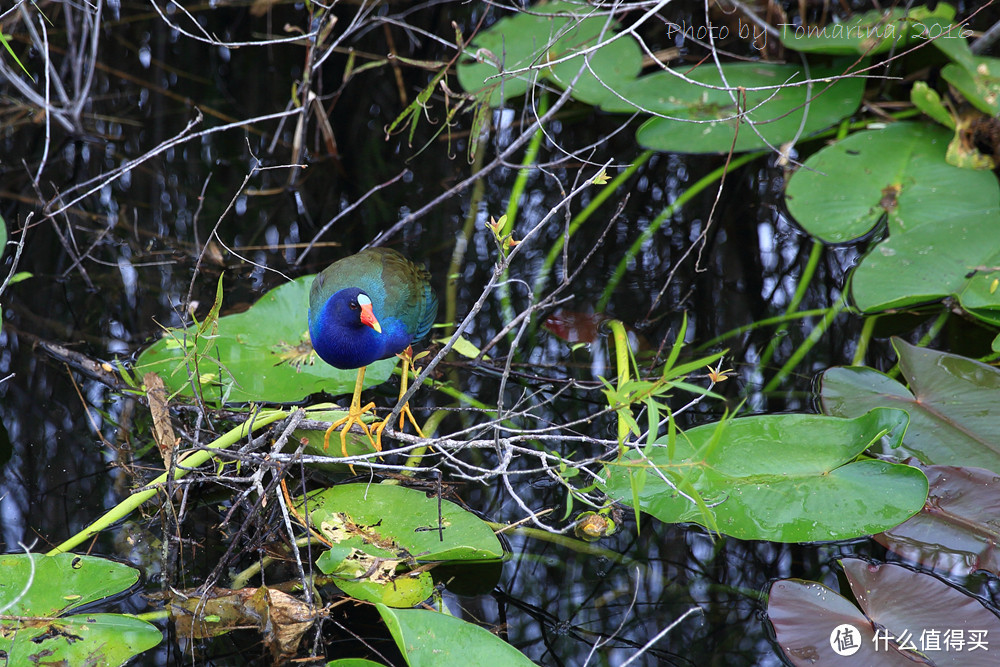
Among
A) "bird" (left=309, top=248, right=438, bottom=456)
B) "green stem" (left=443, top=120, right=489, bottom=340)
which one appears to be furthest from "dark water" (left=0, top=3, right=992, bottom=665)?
"bird" (left=309, top=248, right=438, bottom=456)

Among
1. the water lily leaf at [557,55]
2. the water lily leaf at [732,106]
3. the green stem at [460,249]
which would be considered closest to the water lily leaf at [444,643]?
the green stem at [460,249]

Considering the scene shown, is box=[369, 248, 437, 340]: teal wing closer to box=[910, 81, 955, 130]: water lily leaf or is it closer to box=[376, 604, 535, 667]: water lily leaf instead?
box=[376, 604, 535, 667]: water lily leaf

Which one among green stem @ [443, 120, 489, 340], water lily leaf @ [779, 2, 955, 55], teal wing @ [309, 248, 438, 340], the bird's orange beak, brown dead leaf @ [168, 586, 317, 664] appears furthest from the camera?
water lily leaf @ [779, 2, 955, 55]

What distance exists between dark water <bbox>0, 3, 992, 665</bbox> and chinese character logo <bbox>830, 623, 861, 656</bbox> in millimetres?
143

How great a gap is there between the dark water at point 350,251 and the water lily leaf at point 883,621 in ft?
0.30

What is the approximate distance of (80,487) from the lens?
2029 mm

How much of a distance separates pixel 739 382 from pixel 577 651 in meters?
0.96

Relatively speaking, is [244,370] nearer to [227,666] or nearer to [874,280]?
[227,666]

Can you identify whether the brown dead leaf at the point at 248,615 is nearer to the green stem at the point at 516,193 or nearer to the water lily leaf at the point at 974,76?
the green stem at the point at 516,193

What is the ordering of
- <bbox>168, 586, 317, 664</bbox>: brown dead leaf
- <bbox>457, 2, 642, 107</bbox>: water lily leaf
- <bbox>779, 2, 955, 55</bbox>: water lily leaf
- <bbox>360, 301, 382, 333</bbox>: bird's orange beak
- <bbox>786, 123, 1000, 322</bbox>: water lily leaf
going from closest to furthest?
<bbox>168, 586, 317, 664</bbox>: brown dead leaf
<bbox>360, 301, 382, 333</bbox>: bird's orange beak
<bbox>786, 123, 1000, 322</bbox>: water lily leaf
<bbox>779, 2, 955, 55</bbox>: water lily leaf
<bbox>457, 2, 642, 107</bbox>: water lily leaf

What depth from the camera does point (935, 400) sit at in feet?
6.45

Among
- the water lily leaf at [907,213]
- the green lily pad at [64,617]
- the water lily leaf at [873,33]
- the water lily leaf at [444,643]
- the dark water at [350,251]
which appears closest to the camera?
the water lily leaf at [444,643]

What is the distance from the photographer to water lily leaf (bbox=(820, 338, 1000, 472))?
1.84 m

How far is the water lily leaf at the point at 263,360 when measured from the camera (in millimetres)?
2135
